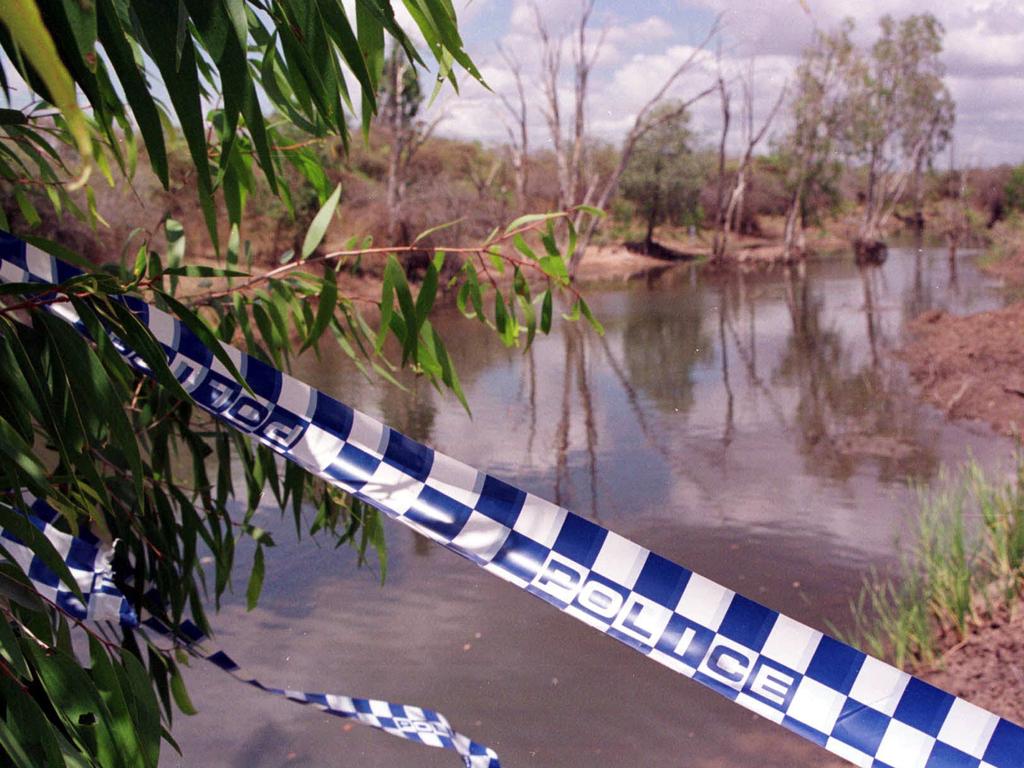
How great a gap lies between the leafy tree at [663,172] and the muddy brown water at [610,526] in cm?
2033

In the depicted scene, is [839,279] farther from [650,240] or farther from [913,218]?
[913,218]

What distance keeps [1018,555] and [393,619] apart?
273cm

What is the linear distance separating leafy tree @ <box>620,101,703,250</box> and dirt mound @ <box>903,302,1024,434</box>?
1952cm

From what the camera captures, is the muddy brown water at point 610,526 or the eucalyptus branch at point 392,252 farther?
the muddy brown water at point 610,526

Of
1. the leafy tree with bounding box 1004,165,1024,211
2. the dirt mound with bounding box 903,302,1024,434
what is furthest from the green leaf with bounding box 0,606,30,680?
the leafy tree with bounding box 1004,165,1024,211

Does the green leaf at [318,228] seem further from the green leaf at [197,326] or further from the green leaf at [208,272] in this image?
the green leaf at [197,326]

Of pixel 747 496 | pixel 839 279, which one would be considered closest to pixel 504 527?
pixel 747 496

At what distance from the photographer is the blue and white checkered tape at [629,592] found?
131 centimetres

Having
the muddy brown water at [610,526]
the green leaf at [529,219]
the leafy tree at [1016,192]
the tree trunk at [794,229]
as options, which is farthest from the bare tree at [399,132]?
the leafy tree at [1016,192]

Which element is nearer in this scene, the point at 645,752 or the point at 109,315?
the point at 109,315

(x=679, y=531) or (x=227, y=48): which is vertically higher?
(x=227, y=48)

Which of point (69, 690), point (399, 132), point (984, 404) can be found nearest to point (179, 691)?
point (69, 690)

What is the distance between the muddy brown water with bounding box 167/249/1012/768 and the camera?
3715mm

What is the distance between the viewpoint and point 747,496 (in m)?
6.59
